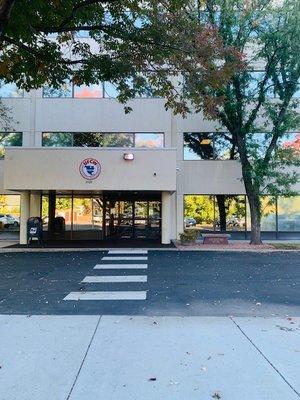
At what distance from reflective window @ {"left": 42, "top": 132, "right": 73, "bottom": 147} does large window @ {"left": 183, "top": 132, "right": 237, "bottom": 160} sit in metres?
6.48

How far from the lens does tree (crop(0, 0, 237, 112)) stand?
8812 mm

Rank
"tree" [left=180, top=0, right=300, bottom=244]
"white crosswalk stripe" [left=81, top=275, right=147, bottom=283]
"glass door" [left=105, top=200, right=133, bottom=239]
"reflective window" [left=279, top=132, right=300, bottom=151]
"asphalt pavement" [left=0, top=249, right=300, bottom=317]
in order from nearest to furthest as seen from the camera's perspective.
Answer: "asphalt pavement" [left=0, top=249, right=300, bottom=317]
"white crosswalk stripe" [left=81, top=275, right=147, bottom=283]
"tree" [left=180, top=0, right=300, bottom=244]
"reflective window" [left=279, top=132, right=300, bottom=151]
"glass door" [left=105, top=200, right=133, bottom=239]

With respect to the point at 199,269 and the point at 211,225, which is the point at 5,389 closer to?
the point at 199,269

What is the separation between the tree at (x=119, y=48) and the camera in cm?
881

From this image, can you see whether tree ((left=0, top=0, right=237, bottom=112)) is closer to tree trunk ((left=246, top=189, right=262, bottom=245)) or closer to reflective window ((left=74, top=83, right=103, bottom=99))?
tree trunk ((left=246, top=189, right=262, bottom=245))

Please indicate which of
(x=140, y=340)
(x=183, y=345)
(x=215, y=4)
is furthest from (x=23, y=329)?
(x=215, y=4)

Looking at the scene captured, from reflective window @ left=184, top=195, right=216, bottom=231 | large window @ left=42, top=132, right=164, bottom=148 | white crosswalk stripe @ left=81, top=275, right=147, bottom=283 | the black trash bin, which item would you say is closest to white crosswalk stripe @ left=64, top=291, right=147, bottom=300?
white crosswalk stripe @ left=81, top=275, right=147, bottom=283

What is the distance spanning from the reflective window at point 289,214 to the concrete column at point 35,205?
12.9 metres

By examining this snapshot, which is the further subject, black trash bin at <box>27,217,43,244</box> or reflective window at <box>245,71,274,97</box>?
reflective window at <box>245,71,274,97</box>

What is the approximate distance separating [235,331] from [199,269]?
5.97 metres

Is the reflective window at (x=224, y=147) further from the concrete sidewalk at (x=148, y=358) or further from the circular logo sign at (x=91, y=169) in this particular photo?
the concrete sidewalk at (x=148, y=358)

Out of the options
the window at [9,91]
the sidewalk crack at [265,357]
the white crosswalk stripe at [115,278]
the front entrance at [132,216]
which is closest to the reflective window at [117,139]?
the front entrance at [132,216]

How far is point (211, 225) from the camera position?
72.0ft

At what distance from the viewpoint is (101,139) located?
22266mm
